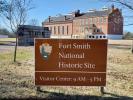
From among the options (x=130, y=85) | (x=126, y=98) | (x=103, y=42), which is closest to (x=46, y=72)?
(x=103, y=42)

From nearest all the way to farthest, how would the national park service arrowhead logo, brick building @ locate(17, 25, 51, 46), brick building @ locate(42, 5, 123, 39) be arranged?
the national park service arrowhead logo
brick building @ locate(17, 25, 51, 46)
brick building @ locate(42, 5, 123, 39)

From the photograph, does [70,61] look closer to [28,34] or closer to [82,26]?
[28,34]

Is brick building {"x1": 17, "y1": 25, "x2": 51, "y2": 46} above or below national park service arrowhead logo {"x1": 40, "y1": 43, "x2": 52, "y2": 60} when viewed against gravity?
above

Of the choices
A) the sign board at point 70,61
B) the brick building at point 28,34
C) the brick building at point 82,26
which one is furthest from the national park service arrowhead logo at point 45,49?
the brick building at point 82,26

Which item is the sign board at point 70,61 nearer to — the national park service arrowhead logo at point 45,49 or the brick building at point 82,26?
the national park service arrowhead logo at point 45,49

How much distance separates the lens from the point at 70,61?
7.94m

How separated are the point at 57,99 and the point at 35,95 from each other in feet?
2.24

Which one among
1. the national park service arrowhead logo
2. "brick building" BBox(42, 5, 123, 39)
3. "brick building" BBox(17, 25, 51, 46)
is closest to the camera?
the national park service arrowhead logo

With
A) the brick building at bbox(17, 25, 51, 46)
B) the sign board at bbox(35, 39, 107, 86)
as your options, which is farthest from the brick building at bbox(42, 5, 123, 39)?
the sign board at bbox(35, 39, 107, 86)

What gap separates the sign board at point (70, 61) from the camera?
7.91 meters

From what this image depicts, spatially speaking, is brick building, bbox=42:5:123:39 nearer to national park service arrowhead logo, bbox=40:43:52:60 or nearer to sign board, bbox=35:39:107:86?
sign board, bbox=35:39:107:86

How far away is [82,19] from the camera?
94.2 metres

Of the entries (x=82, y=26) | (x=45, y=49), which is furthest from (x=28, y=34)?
(x=82, y=26)

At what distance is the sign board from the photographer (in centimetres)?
791
